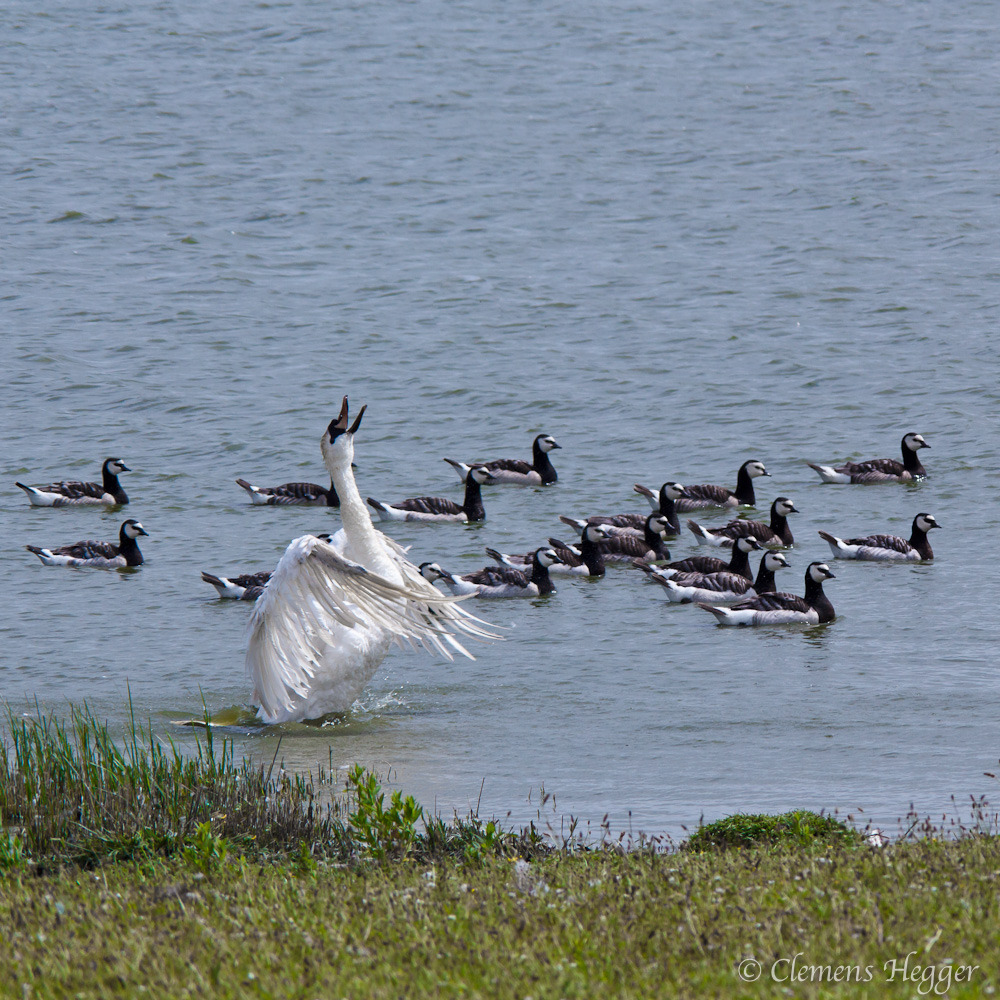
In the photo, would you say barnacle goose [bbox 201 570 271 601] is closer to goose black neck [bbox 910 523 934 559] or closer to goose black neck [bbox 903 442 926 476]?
goose black neck [bbox 910 523 934 559]

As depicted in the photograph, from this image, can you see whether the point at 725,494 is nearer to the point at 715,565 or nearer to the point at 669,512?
the point at 669,512

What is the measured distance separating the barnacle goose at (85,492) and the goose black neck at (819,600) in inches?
468

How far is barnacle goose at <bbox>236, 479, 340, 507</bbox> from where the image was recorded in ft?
73.9

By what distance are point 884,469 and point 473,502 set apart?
6.54 m

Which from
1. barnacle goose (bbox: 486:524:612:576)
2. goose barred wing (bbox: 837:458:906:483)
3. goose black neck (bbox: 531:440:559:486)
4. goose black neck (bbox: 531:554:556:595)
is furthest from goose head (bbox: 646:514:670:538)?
goose barred wing (bbox: 837:458:906:483)

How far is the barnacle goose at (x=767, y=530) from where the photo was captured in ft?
65.3

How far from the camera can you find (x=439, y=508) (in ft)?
70.5

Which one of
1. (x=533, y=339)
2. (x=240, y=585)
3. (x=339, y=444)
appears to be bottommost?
(x=240, y=585)

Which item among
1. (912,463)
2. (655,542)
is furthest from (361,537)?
(912,463)

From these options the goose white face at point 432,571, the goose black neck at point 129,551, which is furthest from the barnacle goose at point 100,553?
the goose white face at point 432,571

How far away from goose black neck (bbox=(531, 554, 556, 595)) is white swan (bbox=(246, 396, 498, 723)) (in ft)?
15.3

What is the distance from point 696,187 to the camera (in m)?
41.7

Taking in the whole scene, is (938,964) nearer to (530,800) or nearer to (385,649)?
(530,800)

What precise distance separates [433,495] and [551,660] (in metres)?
8.63
